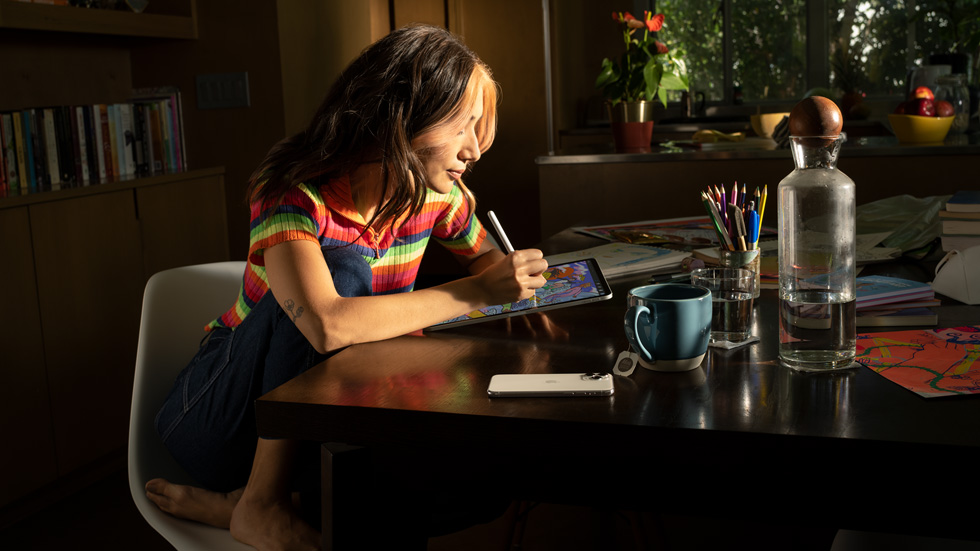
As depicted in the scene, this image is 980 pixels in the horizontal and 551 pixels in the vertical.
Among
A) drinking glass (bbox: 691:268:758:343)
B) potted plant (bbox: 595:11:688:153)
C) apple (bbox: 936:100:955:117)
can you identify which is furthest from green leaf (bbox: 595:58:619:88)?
drinking glass (bbox: 691:268:758:343)

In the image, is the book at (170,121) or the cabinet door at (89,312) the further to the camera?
the book at (170,121)

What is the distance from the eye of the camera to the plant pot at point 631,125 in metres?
2.65

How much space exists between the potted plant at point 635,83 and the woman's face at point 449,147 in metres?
1.32

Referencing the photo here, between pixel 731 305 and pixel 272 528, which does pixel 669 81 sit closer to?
pixel 731 305

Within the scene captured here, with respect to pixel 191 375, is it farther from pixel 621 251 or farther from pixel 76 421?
pixel 76 421

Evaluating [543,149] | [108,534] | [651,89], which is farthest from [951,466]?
[543,149]

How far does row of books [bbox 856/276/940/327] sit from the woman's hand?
0.39 metres

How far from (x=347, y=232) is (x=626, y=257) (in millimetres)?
468

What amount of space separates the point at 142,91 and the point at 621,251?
7.28 ft

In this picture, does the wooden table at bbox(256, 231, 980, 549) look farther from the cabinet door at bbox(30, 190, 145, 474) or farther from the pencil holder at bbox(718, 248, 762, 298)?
the cabinet door at bbox(30, 190, 145, 474)

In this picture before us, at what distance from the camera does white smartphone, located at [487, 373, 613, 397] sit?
2.54ft

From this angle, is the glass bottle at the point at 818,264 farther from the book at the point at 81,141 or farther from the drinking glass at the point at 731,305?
the book at the point at 81,141

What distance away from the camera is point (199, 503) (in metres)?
1.13

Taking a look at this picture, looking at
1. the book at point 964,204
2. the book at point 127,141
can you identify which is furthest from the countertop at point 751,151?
the book at point 127,141
